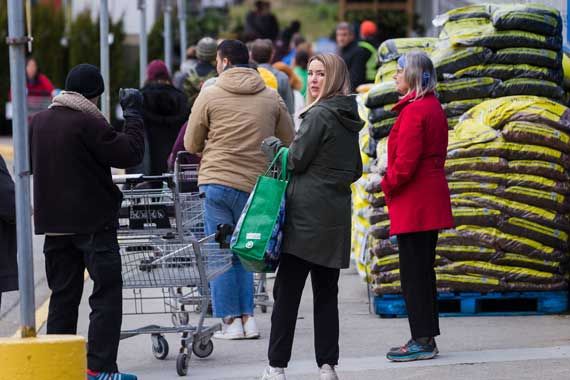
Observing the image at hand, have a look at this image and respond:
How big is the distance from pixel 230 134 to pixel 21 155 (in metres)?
2.41

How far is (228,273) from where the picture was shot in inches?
332

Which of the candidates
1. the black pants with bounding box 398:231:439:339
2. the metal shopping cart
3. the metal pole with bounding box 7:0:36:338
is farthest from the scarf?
the black pants with bounding box 398:231:439:339

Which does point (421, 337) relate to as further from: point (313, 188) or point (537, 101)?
point (537, 101)

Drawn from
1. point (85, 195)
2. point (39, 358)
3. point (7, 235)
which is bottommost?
point (39, 358)

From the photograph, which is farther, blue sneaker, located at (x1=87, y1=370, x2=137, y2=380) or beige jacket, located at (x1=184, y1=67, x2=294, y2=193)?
beige jacket, located at (x1=184, y1=67, x2=294, y2=193)

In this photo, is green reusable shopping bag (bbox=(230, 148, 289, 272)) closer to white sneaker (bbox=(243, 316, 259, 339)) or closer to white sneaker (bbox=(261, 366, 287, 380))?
white sneaker (bbox=(261, 366, 287, 380))

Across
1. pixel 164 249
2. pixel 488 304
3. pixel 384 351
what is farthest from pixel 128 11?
pixel 164 249

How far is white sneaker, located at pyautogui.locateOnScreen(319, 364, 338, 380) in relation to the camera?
22.7 ft

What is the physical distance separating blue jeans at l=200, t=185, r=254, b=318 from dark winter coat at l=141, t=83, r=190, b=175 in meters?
2.29

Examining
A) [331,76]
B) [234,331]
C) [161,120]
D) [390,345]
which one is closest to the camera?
[331,76]

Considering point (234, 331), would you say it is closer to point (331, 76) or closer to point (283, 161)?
point (283, 161)

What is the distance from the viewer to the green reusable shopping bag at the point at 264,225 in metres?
6.64

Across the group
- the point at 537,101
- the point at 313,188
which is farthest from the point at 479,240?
the point at 313,188

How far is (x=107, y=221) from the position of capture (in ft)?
22.9
